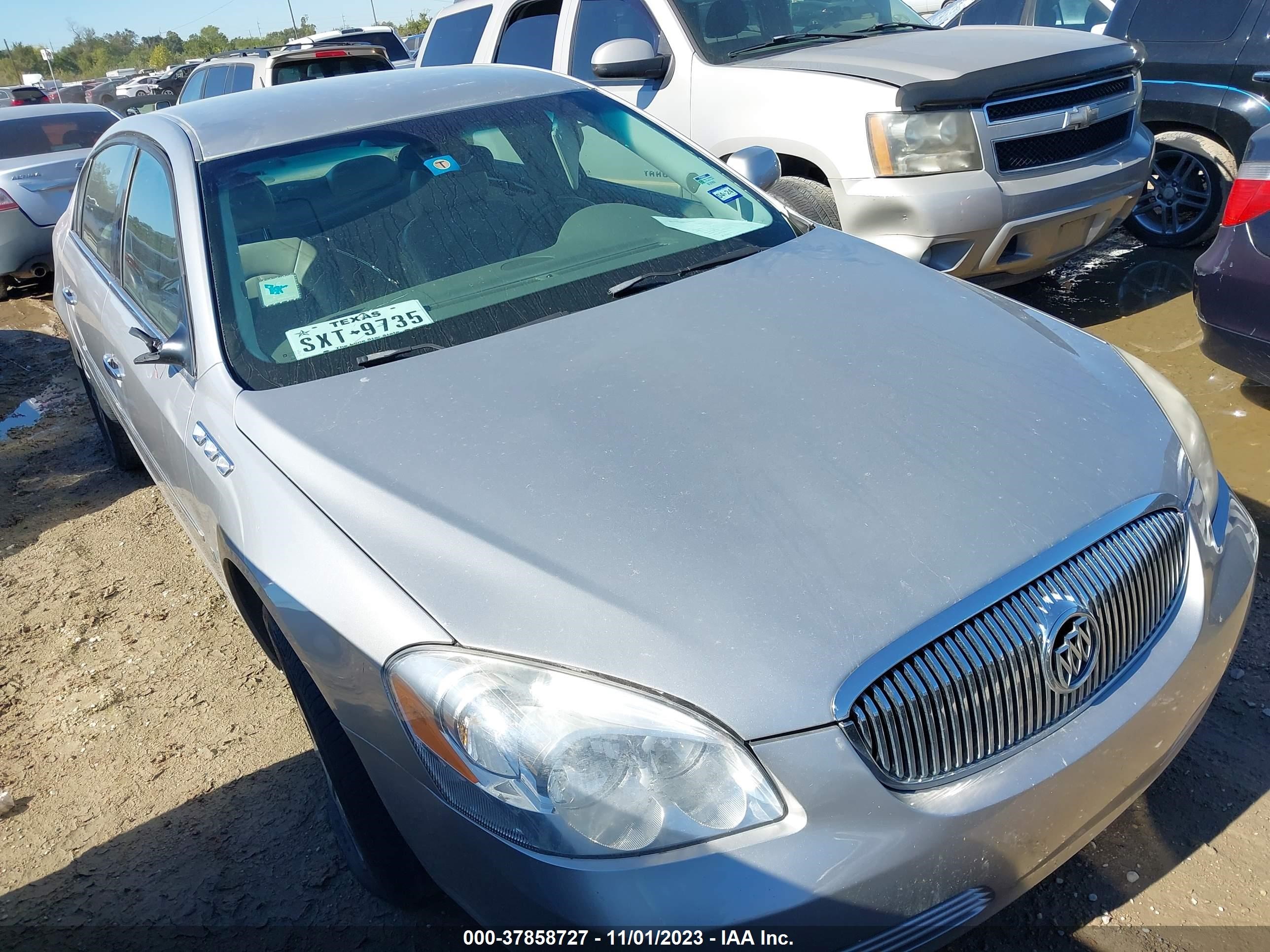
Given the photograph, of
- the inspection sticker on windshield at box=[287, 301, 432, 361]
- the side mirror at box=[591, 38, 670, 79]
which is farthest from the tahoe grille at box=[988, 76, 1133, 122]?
the inspection sticker on windshield at box=[287, 301, 432, 361]

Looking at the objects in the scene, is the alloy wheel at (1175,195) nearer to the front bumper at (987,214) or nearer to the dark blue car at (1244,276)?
the front bumper at (987,214)

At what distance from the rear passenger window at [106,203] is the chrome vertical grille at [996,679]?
2996 millimetres

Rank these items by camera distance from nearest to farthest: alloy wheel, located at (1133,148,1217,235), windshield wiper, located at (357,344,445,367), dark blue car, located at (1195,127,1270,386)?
1. windshield wiper, located at (357,344,445,367)
2. dark blue car, located at (1195,127,1270,386)
3. alloy wheel, located at (1133,148,1217,235)

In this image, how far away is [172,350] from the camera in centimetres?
247

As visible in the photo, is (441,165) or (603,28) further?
(603,28)


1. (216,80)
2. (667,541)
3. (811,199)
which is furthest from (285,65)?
(667,541)

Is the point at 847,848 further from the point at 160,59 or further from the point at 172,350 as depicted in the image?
the point at 160,59

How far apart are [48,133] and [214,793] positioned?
779 centimetres

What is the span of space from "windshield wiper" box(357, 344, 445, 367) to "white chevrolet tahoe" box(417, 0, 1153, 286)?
7.94 ft

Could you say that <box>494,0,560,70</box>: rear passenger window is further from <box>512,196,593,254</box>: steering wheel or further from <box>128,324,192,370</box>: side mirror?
<box>128,324,192,370</box>: side mirror

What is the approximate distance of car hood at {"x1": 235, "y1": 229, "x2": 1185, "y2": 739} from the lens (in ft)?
5.26

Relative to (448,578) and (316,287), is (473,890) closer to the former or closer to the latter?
(448,578)

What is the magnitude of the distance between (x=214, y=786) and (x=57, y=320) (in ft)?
21.8

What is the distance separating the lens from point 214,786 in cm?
271
